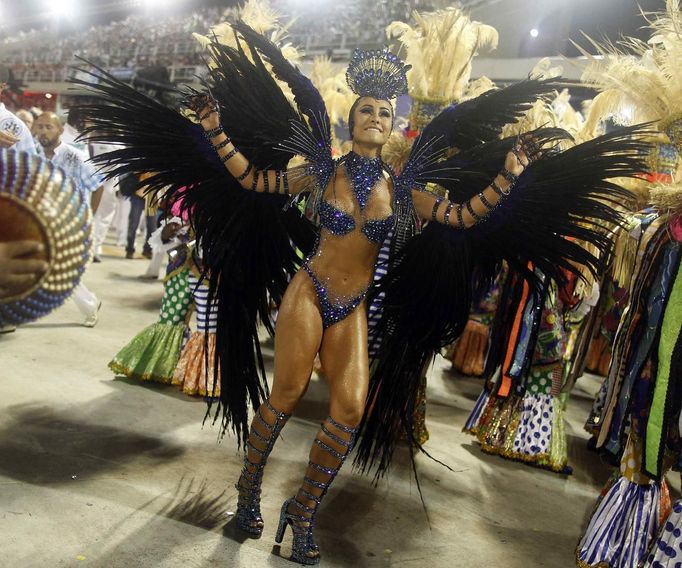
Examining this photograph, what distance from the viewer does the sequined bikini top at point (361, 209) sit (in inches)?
120

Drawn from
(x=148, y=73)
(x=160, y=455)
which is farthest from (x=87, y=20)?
(x=160, y=455)

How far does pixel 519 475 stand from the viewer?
4.56m

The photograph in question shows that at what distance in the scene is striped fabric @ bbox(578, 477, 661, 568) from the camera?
128 inches

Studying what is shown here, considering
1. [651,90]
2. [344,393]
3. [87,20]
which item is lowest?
[344,393]

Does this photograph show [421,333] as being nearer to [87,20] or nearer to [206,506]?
[206,506]

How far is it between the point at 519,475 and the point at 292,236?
2.24m

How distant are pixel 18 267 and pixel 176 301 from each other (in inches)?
148

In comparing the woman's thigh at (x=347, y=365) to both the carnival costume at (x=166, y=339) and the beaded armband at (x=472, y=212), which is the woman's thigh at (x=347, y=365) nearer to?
the beaded armband at (x=472, y=212)

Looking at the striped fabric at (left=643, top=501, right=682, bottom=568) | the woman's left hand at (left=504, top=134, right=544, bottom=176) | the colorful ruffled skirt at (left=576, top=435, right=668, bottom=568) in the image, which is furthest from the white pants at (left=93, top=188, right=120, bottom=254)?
the striped fabric at (left=643, top=501, right=682, bottom=568)

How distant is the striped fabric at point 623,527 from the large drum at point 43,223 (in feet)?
9.14

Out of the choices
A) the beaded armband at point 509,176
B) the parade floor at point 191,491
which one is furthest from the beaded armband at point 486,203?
the parade floor at point 191,491

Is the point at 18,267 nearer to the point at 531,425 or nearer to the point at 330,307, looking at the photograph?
the point at 330,307

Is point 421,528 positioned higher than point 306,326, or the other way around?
point 306,326

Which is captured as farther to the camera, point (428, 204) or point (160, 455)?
point (160, 455)
